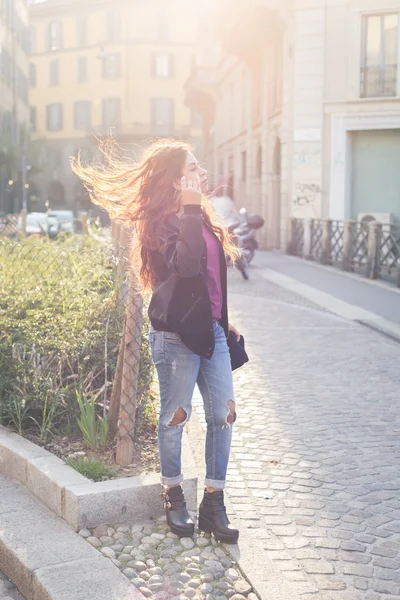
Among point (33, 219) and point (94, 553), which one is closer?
point (94, 553)

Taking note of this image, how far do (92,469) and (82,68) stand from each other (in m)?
64.1

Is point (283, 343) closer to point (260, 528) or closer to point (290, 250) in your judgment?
point (260, 528)

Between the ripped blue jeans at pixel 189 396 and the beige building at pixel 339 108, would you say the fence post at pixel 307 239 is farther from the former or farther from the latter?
the ripped blue jeans at pixel 189 396

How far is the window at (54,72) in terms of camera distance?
6650 centimetres

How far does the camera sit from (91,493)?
3.71 metres

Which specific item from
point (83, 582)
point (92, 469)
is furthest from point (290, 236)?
point (83, 582)

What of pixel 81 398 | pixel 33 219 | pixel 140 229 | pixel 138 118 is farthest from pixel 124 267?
pixel 138 118

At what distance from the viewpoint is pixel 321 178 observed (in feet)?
77.3

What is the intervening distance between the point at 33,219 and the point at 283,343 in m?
24.3

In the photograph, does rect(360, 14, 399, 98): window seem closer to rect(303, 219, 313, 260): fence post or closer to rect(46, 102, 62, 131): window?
rect(303, 219, 313, 260): fence post

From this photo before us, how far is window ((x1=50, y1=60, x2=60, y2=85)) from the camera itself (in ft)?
218

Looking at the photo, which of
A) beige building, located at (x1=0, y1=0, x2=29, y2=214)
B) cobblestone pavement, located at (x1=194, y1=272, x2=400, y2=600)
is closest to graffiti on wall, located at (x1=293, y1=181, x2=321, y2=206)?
cobblestone pavement, located at (x1=194, y1=272, x2=400, y2=600)

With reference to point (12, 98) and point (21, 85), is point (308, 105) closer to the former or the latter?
point (12, 98)

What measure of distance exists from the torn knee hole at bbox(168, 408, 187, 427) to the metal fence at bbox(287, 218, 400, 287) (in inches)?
461
